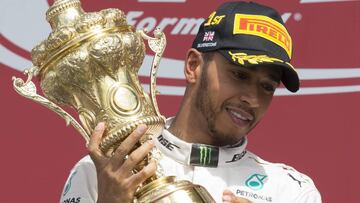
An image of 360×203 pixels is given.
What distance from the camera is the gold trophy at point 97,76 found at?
5.19ft

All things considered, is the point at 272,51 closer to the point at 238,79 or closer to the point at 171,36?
the point at 238,79

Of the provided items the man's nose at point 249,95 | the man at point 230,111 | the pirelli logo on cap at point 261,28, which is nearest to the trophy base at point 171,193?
the man at point 230,111

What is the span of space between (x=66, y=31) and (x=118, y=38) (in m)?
0.11

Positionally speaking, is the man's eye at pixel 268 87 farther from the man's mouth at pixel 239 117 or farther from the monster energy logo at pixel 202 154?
the monster energy logo at pixel 202 154

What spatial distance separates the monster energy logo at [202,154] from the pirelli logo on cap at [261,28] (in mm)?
280

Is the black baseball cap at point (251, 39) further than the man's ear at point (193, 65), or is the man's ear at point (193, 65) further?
the man's ear at point (193, 65)

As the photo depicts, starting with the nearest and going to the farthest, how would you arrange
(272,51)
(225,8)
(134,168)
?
(134,168), (272,51), (225,8)

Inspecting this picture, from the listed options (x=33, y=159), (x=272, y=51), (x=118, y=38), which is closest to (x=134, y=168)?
(x=118, y=38)

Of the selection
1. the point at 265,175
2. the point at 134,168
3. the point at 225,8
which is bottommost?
the point at 265,175

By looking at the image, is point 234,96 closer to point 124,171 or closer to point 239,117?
point 239,117

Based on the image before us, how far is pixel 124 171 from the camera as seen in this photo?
1.49 m

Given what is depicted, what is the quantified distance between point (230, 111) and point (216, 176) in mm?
165

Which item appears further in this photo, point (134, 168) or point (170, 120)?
point (170, 120)

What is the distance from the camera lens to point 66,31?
1.59m
